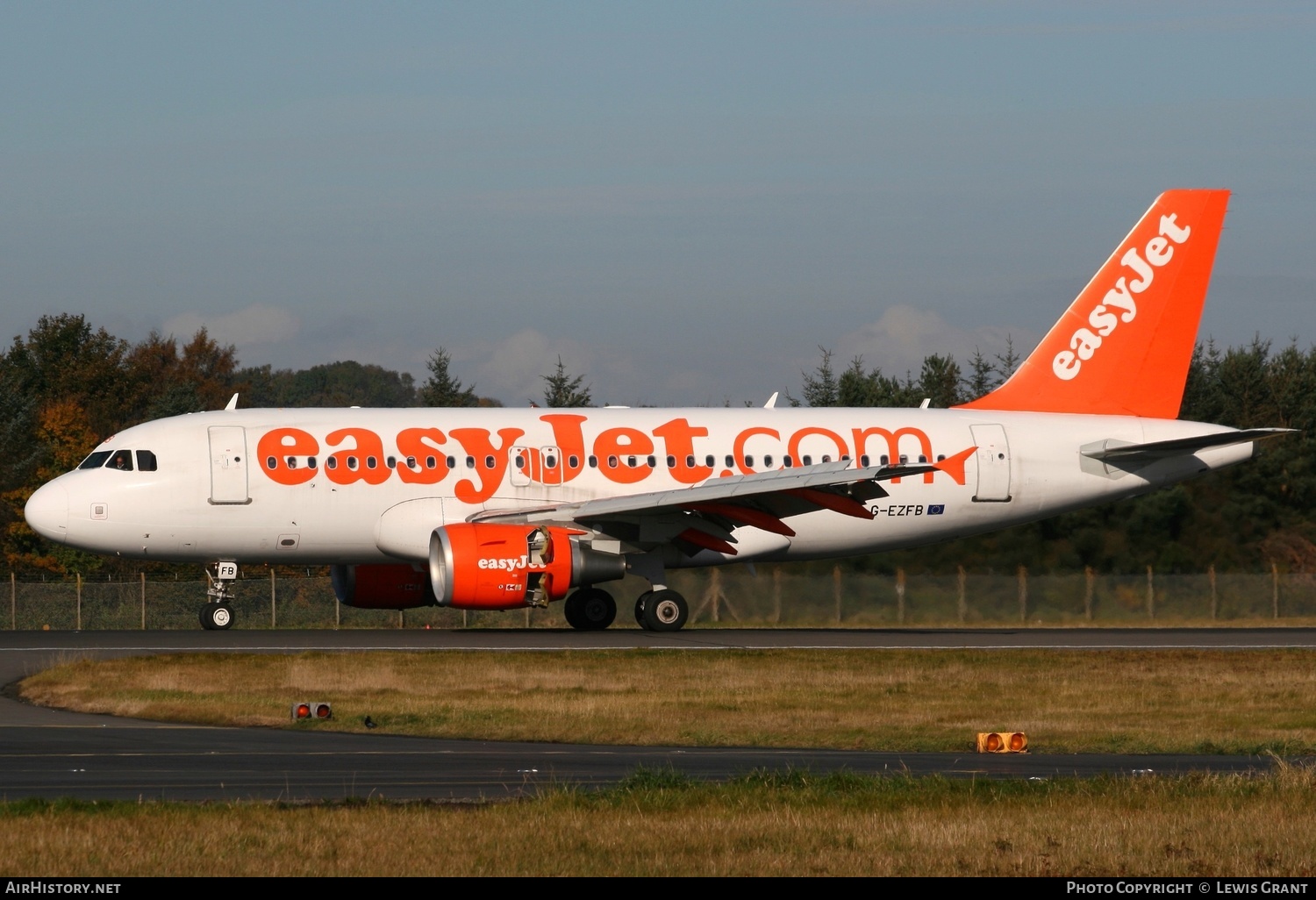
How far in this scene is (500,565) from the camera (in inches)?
1136

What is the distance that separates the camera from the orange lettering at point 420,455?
3166cm

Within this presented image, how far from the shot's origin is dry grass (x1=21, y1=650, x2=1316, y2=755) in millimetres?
18766

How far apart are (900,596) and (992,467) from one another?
4.51 meters

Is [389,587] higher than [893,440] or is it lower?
lower

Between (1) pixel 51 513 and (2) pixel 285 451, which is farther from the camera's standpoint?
(2) pixel 285 451

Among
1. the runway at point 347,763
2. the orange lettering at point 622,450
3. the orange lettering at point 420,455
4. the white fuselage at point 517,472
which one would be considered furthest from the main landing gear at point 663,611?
the runway at point 347,763

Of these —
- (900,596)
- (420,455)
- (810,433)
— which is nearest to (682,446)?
(810,433)

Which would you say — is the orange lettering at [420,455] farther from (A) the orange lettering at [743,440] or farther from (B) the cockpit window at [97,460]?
(A) the orange lettering at [743,440]

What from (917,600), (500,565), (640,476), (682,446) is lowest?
(917,600)

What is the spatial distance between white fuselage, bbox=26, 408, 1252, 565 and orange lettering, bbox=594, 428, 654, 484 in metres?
0.03

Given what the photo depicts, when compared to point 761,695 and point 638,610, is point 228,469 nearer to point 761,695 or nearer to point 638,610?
point 638,610

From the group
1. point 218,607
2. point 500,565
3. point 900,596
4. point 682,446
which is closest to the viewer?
point 500,565

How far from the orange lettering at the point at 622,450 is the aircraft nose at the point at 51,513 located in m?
9.58

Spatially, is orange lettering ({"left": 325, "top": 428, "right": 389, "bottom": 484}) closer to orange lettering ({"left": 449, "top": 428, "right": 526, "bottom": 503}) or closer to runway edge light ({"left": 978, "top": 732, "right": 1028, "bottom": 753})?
orange lettering ({"left": 449, "top": 428, "right": 526, "bottom": 503})
